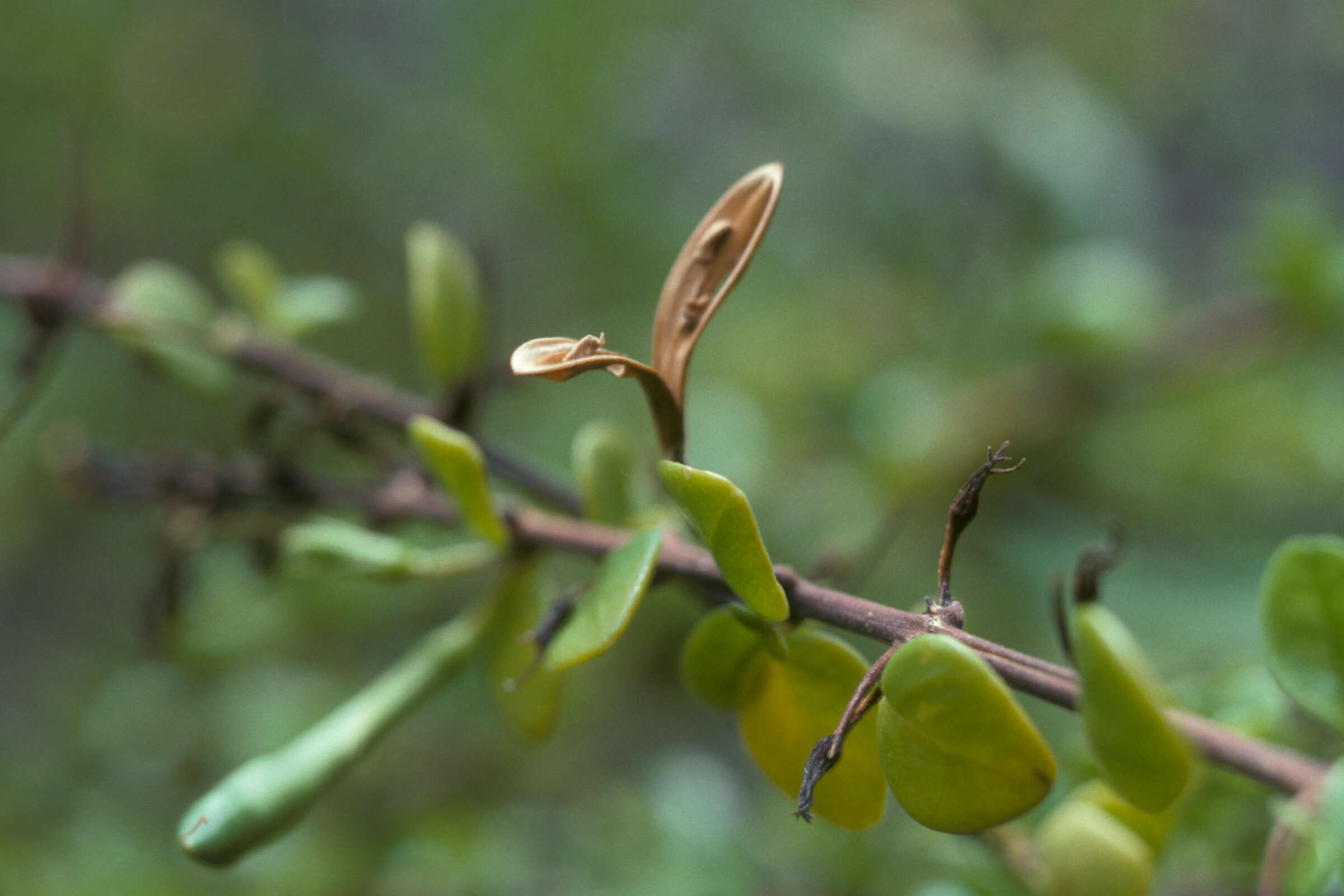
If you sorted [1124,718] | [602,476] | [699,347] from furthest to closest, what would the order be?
[699,347] → [602,476] → [1124,718]

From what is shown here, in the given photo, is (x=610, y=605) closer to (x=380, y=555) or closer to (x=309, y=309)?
(x=380, y=555)

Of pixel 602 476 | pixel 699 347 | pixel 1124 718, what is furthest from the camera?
pixel 699 347

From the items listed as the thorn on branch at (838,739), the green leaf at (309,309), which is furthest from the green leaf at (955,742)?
the green leaf at (309,309)

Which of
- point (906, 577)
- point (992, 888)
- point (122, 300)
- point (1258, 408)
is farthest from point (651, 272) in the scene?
point (992, 888)

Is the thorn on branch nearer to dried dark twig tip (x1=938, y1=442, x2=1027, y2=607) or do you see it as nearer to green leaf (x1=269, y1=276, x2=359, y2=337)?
dried dark twig tip (x1=938, y1=442, x2=1027, y2=607)

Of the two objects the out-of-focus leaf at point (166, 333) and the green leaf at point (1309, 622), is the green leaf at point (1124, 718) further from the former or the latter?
the out-of-focus leaf at point (166, 333)

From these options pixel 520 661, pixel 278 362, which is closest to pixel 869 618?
pixel 520 661

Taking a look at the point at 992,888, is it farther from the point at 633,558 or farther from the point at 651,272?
the point at 651,272

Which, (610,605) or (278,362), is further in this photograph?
(278,362)
